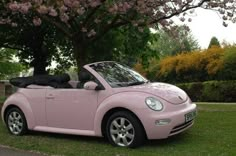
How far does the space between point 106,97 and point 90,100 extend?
1.17ft

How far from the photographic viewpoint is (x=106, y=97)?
8438mm

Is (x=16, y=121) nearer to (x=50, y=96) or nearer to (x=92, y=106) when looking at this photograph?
(x=50, y=96)

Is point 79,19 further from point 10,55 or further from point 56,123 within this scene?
point 10,55


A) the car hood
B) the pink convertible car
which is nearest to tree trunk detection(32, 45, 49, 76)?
the pink convertible car

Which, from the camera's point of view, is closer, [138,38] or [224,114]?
[224,114]

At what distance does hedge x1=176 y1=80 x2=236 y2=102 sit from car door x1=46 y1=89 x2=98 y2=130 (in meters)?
11.3

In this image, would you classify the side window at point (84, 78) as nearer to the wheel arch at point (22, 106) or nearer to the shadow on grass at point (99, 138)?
the shadow on grass at point (99, 138)

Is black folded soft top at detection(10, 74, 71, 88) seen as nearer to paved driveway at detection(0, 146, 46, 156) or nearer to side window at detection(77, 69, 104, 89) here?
side window at detection(77, 69, 104, 89)

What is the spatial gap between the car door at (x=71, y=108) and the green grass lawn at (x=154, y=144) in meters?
0.33

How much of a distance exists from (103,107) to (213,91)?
12366mm

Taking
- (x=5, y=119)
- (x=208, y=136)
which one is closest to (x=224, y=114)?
(x=208, y=136)

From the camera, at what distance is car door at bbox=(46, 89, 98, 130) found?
864 centimetres

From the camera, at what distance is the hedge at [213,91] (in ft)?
63.0

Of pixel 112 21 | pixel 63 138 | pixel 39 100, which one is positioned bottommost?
pixel 63 138
